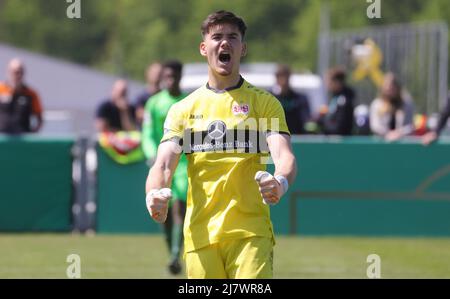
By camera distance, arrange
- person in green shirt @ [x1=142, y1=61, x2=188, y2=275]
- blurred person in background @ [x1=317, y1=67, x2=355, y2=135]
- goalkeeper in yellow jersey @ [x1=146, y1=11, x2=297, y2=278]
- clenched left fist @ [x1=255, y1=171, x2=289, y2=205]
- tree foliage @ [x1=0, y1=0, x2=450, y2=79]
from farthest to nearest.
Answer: tree foliage @ [x1=0, y1=0, x2=450, y2=79], blurred person in background @ [x1=317, y1=67, x2=355, y2=135], person in green shirt @ [x1=142, y1=61, x2=188, y2=275], goalkeeper in yellow jersey @ [x1=146, y1=11, x2=297, y2=278], clenched left fist @ [x1=255, y1=171, x2=289, y2=205]

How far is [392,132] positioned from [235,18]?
11255 millimetres

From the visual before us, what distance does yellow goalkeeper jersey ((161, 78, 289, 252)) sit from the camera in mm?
8047

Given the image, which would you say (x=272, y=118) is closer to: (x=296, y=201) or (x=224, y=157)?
(x=224, y=157)

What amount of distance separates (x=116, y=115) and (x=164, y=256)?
4.82 metres

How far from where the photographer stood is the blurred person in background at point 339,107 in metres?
18.8

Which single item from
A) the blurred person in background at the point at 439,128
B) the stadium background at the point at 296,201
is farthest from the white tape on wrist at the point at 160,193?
the blurred person in background at the point at 439,128

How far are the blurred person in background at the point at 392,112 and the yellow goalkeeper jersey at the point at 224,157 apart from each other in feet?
36.7

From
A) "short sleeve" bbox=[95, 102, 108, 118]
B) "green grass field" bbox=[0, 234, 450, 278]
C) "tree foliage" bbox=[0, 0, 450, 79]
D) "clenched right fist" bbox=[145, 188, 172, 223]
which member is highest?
"tree foliage" bbox=[0, 0, 450, 79]

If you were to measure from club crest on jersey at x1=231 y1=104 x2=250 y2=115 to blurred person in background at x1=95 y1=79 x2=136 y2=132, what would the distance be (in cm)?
1177

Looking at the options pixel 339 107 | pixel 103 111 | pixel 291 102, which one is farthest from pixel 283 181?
pixel 103 111

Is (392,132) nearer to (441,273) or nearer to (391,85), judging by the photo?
(391,85)

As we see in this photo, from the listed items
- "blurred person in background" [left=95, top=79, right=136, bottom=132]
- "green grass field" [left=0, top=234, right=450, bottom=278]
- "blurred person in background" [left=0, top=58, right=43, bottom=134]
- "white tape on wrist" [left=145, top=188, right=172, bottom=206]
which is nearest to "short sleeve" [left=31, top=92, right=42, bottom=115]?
"blurred person in background" [left=0, top=58, right=43, bottom=134]

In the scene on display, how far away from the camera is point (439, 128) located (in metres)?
17.9

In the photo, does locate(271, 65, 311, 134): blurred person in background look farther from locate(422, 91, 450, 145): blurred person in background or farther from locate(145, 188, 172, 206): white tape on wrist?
locate(145, 188, 172, 206): white tape on wrist
